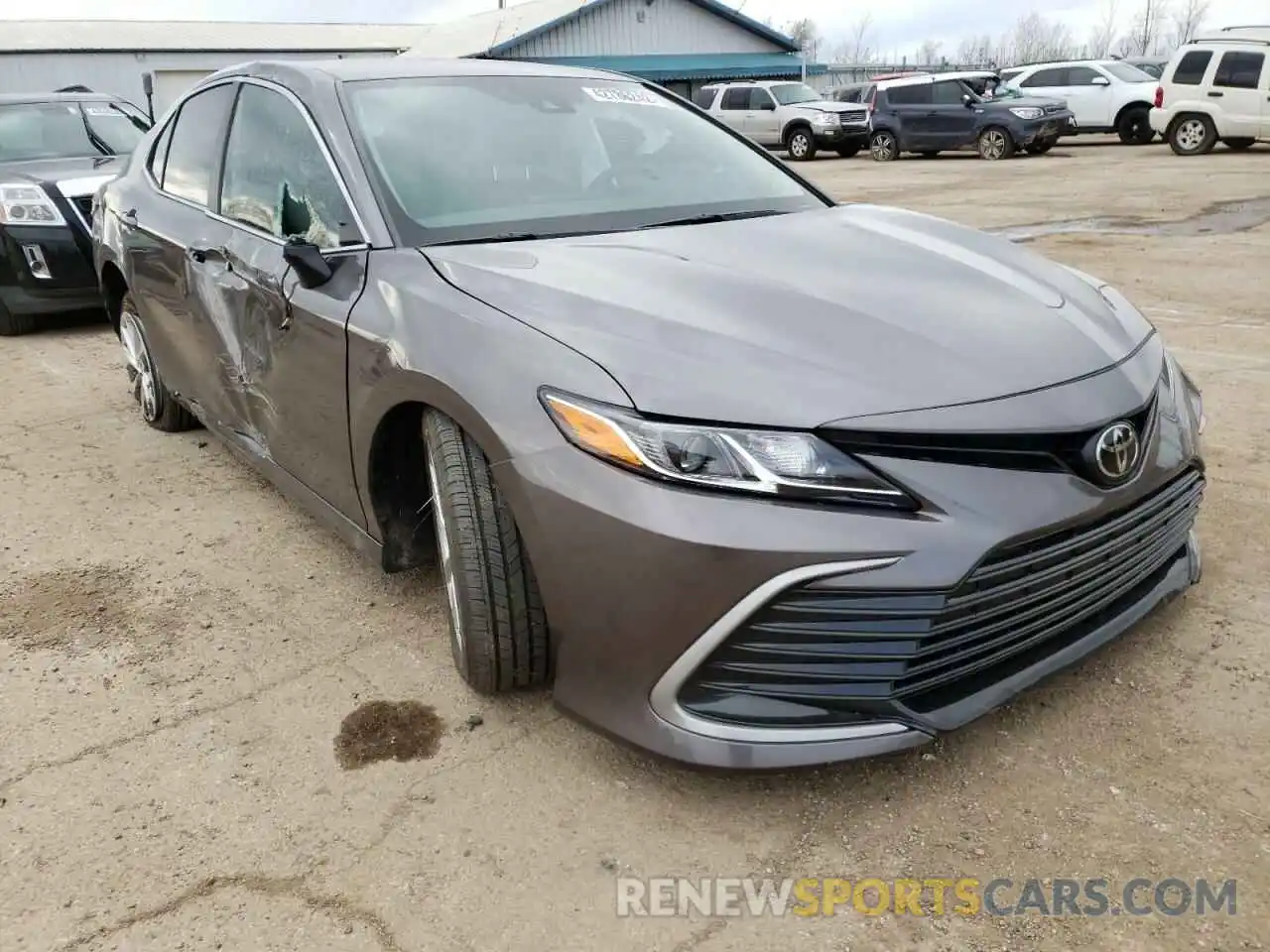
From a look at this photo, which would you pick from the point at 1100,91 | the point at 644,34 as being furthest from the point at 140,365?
the point at 644,34

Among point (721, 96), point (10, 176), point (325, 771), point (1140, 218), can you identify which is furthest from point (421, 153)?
point (721, 96)

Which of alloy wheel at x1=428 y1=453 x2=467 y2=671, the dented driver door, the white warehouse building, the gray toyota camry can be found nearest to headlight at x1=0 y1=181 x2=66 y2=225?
the dented driver door

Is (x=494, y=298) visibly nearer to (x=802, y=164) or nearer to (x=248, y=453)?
(x=248, y=453)

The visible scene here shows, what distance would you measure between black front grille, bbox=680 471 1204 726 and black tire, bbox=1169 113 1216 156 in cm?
1799

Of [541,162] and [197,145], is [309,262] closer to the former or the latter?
[541,162]

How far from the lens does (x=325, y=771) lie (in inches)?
90.4

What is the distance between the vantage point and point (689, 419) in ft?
6.27

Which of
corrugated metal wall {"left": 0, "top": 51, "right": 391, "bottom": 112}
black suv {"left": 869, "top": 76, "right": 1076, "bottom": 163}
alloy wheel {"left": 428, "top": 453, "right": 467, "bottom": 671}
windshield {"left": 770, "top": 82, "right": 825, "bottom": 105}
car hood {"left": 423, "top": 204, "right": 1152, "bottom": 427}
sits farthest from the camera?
corrugated metal wall {"left": 0, "top": 51, "right": 391, "bottom": 112}

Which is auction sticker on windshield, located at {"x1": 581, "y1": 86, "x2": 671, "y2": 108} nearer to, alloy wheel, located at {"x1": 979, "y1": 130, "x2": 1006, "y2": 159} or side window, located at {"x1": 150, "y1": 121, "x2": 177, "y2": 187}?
side window, located at {"x1": 150, "y1": 121, "x2": 177, "y2": 187}

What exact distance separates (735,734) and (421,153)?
179cm

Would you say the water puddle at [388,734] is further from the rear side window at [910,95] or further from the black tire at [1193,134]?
the rear side window at [910,95]

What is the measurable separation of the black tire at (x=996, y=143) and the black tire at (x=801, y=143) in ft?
12.2

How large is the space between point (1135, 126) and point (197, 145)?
20615 millimetres

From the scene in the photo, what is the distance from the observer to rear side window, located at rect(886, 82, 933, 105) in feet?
64.8
